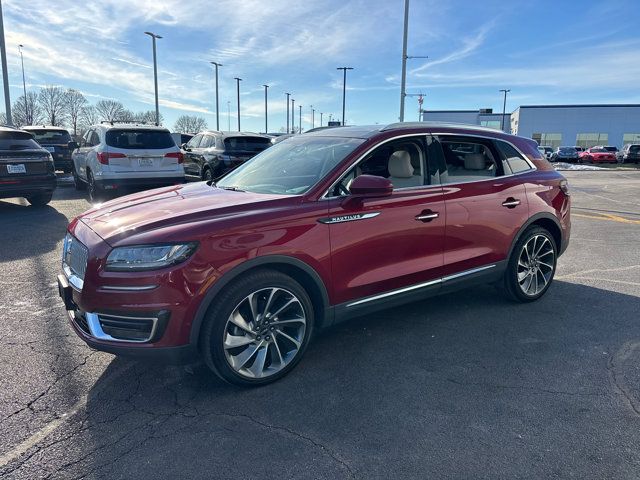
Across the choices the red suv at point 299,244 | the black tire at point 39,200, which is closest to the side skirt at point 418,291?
the red suv at point 299,244

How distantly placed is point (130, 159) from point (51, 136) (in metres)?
8.17

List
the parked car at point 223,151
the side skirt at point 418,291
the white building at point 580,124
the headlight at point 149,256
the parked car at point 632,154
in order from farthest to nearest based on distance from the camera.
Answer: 1. the white building at point 580,124
2. the parked car at point 632,154
3. the parked car at point 223,151
4. the side skirt at point 418,291
5. the headlight at point 149,256

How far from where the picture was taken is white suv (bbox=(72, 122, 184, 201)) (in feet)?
32.9

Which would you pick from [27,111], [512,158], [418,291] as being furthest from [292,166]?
[27,111]

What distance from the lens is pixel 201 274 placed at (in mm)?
2793

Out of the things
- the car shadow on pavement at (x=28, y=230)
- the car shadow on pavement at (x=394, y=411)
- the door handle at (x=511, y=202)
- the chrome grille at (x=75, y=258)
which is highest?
the door handle at (x=511, y=202)

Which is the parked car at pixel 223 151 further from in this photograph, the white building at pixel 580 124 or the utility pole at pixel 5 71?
the white building at pixel 580 124

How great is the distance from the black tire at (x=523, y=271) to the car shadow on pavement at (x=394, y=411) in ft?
1.92

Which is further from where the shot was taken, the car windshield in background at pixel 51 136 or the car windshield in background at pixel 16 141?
the car windshield in background at pixel 51 136

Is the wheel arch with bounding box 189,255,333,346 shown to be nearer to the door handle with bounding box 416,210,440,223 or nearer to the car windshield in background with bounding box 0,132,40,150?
the door handle with bounding box 416,210,440,223

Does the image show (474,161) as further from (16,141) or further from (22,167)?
(16,141)

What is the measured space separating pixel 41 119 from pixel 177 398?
83369 mm

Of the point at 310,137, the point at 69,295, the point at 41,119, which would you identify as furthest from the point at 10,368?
the point at 41,119

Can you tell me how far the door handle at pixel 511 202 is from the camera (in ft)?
14.5
